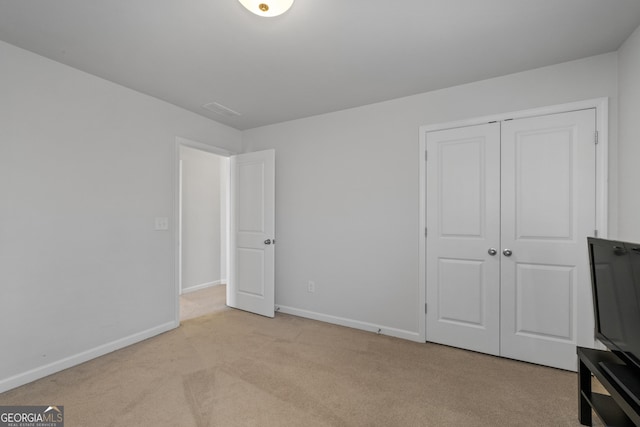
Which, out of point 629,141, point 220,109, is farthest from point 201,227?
point 629,141

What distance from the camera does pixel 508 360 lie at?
2477 mm

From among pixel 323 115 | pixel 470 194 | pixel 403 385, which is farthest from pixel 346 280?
pixel 323 115

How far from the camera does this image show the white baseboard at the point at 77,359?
2061mm

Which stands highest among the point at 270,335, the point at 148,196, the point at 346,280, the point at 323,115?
the point at 323,115

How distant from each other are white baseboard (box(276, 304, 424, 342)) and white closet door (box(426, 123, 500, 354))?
0.69 feet

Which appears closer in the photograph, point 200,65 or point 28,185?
point 28,185

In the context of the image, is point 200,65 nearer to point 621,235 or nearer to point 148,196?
point 148,196

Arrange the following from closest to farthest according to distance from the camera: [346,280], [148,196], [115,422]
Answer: [115,422]
[148,196]
[346,280]

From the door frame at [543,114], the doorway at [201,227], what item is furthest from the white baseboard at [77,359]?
the door frame at [543,114]

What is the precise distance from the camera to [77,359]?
240 centimetres

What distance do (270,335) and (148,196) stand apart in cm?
191

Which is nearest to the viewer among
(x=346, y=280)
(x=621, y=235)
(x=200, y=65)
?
(x=621, y=235)

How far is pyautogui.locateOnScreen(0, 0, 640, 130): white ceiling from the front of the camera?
1.71 metres

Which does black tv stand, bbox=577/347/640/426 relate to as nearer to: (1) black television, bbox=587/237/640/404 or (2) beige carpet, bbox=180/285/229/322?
(1) black television, bbox=587/237/640/404
